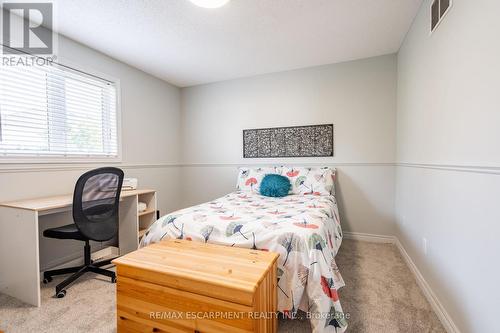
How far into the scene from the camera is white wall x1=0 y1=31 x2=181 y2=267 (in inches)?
81.0

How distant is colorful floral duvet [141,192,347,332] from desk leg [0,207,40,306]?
777 mm

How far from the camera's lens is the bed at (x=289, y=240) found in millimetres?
1256

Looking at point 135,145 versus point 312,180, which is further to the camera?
point 135,145

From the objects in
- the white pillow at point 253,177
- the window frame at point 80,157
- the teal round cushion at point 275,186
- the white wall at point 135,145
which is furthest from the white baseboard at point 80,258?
the teal round cushion at point 275,186

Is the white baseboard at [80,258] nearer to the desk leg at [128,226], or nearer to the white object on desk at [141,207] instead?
the desk leg at [128,226]

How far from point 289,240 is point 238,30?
2024 millimetres

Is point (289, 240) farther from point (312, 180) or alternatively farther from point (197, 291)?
point (312, 180)

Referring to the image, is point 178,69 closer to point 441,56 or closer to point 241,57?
point 241,57

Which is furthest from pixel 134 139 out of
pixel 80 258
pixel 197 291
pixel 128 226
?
pixel 197 291

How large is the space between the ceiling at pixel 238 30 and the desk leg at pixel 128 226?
1708 millimetres

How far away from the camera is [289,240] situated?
1.39 m

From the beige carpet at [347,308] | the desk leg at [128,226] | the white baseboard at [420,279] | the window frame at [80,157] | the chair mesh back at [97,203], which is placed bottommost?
the beige carpet at [347,308]

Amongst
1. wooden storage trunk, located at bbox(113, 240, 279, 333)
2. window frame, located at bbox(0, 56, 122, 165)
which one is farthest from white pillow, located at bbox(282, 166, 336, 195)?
window frame, located at bbox(0, 56, 122, 165)

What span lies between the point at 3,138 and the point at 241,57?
2.45m
